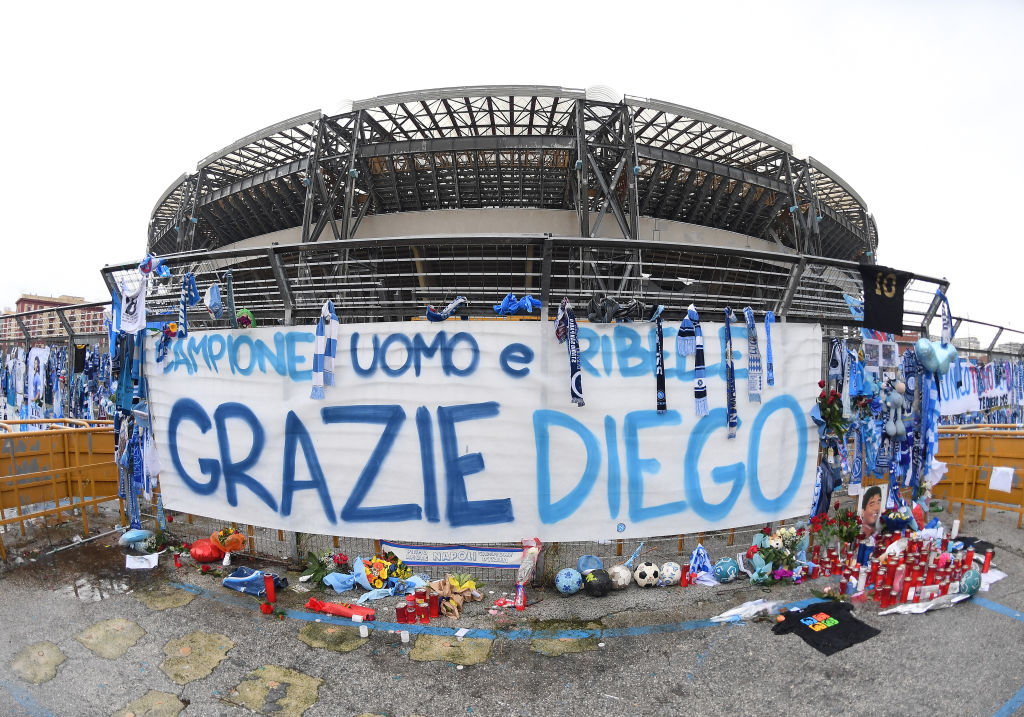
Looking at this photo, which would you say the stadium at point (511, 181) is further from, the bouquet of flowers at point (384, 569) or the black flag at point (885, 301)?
the bouquet of flowers at point (384, 569)

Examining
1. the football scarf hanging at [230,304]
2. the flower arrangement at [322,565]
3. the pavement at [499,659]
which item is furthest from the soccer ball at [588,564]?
the football scarf hanging at [230,304]

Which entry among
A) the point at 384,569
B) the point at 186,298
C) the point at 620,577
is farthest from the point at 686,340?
the point at 186,298

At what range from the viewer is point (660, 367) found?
436 centimetres

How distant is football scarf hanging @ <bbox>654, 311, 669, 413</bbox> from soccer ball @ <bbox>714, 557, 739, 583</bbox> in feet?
5.37

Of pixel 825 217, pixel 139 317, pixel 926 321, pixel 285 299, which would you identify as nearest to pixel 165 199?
pixel 139 317

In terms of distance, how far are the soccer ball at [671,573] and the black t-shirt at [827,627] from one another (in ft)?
2.88

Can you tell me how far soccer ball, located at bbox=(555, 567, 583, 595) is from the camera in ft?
13.7

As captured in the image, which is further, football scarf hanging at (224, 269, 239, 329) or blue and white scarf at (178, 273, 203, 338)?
blue and white scarf at (178, 273, 203, 338)

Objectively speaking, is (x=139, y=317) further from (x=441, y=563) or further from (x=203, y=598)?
(x=441, y=563)

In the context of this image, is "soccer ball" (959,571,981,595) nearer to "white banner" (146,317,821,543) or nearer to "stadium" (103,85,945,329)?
"white banner" (146,317,821,543)

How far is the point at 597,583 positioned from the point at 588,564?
0.83ft

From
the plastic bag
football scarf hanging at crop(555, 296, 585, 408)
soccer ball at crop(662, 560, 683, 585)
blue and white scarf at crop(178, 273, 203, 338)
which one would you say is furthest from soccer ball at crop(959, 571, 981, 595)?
blue and white scarf at crop(178, 273, 203, 338)

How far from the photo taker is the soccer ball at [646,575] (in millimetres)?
4344

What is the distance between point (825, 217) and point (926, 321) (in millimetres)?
17210
